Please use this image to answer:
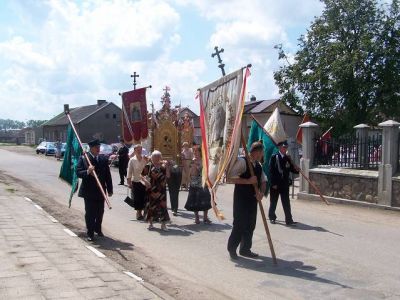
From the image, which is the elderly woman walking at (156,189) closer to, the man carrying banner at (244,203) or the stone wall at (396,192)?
the man carrying banner at (244,203)

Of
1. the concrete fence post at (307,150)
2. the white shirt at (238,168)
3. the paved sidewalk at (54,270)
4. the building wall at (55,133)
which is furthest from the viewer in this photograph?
the building wall at (55,133)

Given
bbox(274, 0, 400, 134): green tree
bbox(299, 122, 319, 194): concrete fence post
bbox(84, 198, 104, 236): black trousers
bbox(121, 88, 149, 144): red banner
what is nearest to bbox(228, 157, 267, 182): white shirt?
bbox(84, 198, 104, 236): black trousers

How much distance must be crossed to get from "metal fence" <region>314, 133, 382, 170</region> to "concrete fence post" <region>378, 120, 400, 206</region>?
21.0 inches

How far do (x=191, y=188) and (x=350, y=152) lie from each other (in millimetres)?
6069

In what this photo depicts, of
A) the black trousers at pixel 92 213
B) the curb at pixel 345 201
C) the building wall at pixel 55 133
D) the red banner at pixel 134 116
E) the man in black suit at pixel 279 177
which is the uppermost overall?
the building wall at pixel 55 133

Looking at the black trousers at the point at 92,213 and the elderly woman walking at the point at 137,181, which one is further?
the elderly woman walking at the point at 137,181

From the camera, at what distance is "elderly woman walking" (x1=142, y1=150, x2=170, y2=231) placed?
9641mm

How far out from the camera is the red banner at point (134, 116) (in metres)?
12.9

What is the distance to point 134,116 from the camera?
13.0 m

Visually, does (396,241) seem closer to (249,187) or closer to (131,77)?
(249,187)

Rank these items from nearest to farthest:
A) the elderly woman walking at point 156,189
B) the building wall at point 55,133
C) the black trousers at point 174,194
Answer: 1. the elderly woman walking at point 156,189
2. the black trousers at point 174,194
3. the building wall at point 55,133

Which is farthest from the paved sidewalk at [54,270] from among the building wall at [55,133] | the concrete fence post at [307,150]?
the building wall at [55,133]

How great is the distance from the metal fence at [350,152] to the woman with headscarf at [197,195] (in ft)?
18.4

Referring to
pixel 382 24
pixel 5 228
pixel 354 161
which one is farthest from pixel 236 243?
pixel 382 24
